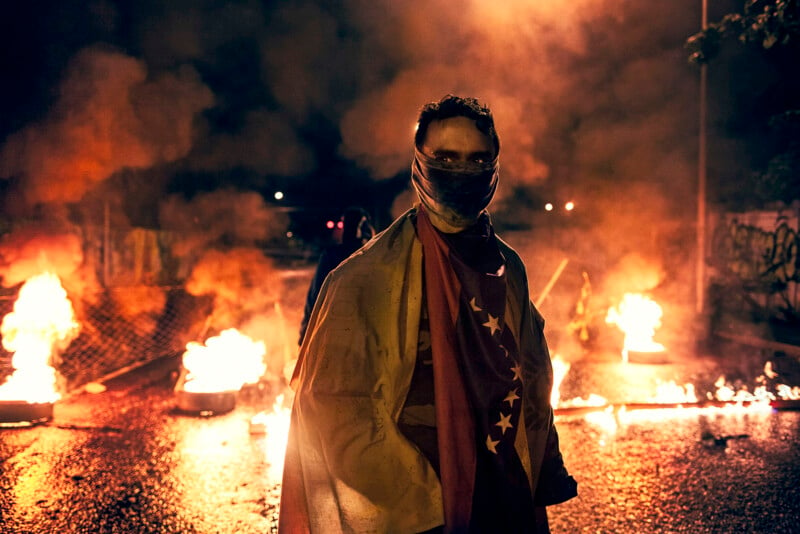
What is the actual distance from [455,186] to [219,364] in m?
6.06

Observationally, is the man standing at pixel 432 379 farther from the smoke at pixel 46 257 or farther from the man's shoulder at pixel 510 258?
the smoke at pixel 46 257

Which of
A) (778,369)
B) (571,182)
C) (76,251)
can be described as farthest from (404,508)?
(571,182)

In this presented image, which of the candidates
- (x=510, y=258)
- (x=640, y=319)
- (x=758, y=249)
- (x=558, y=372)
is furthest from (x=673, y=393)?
(x=758, y=249)

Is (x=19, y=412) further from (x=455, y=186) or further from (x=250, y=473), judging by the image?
(x=455, y=186)

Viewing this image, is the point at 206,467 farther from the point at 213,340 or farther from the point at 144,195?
the point at 144,195

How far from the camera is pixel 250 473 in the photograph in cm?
486

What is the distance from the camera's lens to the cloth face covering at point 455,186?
5.86 feet

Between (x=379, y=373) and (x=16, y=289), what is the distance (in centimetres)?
1140

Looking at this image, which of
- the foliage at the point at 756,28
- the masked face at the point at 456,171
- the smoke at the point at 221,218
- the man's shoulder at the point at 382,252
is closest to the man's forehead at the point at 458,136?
the masked face at the point at 456,171

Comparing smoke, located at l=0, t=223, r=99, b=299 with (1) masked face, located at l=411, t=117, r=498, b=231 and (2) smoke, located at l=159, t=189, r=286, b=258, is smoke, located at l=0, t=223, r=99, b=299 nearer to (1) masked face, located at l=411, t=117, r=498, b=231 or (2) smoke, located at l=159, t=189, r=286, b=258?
(2) smoke, located at l=159, t=189, r=286, b=258

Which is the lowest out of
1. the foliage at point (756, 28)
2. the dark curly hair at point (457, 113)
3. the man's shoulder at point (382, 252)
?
the man's shoulder at point (382, 252)

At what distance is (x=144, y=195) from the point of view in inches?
681

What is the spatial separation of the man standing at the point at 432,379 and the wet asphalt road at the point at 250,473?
2.52m

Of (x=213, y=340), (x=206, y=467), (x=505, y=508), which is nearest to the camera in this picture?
(x=505, y=508)
